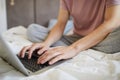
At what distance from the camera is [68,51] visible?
0.89 m

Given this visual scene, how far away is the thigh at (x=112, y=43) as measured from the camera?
37.3 inches

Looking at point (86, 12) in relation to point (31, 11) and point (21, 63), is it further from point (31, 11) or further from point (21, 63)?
point (31, 11)

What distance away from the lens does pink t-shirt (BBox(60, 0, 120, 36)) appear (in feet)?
3.69

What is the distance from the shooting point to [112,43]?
0.96 metres

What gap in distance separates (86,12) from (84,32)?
117 mm

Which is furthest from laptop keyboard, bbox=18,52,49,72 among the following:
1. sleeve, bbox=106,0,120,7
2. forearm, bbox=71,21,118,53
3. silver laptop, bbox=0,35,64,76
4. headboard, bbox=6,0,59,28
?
headboard, bbox=6,0,59,28

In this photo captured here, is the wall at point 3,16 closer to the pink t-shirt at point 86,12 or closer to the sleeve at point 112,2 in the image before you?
A: the pink t-shirt at point 86,12

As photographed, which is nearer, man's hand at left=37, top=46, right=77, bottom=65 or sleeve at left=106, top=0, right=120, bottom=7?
man's hand at left=37, top=46, right=77, bottom=65

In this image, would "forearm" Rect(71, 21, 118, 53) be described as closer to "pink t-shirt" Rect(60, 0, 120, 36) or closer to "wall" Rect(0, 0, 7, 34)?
"pink t-shirt" Rect(60, 0, 120, 36)

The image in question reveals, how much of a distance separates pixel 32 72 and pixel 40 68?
45mm

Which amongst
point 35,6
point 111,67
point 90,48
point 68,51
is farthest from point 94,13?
point 35,6

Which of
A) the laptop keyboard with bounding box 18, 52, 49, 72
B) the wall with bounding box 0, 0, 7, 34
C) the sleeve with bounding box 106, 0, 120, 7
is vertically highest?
the sleeve with bounding box 106, 0, 120, 7

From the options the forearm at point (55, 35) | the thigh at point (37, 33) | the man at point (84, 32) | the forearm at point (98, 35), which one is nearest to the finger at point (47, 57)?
the man at point (84, 32)

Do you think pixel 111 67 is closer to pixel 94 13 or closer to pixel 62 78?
pixel 62 78
